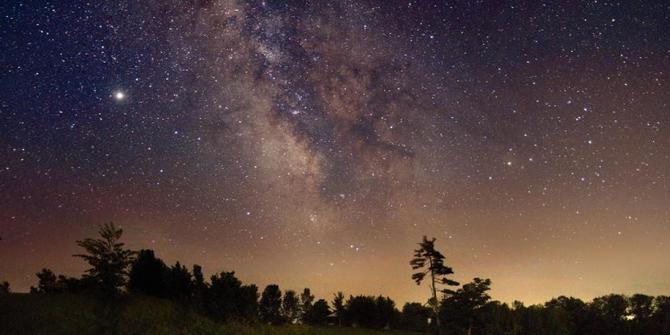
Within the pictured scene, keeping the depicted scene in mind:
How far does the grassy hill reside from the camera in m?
21.3

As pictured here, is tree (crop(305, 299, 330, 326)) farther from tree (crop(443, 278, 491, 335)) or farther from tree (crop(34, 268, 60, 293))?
tree (crop(34, 268, 60, 293))

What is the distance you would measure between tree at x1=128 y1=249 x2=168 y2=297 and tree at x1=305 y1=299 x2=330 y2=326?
4891 cm

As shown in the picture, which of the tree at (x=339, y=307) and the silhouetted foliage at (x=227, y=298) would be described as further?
the tree at (x=339, y=307)

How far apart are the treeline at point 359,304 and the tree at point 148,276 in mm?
121

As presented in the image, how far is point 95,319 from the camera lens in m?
19.2

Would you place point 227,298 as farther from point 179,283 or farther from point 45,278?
point 45,278

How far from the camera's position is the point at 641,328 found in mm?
107688

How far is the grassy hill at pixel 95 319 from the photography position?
70.0 ft

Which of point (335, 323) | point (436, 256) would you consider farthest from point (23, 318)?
point (335, 323)

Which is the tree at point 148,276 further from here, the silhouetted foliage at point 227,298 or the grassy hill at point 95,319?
the silhouetted foliage at point 227,298

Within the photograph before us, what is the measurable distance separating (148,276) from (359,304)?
52.2m

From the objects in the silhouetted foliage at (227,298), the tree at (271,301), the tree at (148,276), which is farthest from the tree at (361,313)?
the tree at (148,276)

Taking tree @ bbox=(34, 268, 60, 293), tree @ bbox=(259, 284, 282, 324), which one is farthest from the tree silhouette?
tree @ bbox=(259, 284, 282, 324)

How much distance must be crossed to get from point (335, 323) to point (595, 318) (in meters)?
69.1
